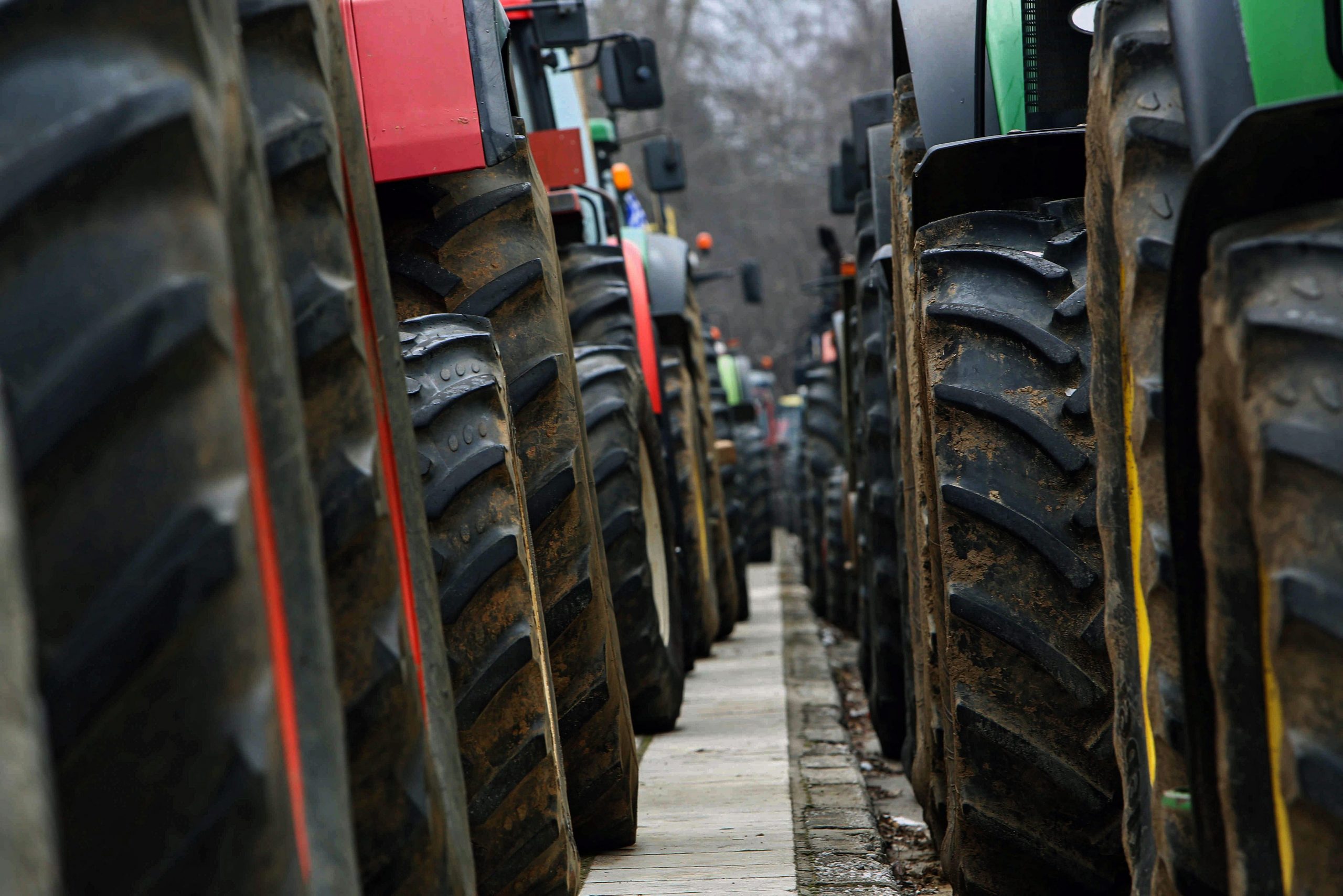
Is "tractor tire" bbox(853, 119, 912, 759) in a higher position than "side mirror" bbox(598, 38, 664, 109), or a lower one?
lower

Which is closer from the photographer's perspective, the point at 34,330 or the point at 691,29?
the point at 34,330

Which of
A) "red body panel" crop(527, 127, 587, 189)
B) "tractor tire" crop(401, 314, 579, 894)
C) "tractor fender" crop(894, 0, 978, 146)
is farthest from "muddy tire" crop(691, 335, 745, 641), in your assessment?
"tractor tire" crop(401, 314, 579, 894)

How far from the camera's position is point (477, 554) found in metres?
2.54

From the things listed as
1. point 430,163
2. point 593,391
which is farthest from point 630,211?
point 430,163

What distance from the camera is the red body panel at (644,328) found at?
5441mm

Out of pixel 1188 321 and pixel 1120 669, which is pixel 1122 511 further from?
pixel 1188 321

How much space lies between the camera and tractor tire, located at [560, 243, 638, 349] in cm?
484

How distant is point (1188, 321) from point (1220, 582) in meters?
0.25

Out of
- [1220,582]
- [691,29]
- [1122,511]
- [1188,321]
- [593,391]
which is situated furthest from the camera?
[691,29]

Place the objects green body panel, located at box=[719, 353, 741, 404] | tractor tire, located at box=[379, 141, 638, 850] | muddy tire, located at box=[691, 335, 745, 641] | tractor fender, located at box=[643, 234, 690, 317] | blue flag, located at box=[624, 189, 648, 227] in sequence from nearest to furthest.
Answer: tractor tire, located at box=[379, 141, 638, 850], tractor fender, located at box=[643, 234, 690, 317], muddy tire, located at box=[691, 335, 745, 641], blue flag, located at box=[624, 189, 648, 227], green body panel, located at box=[719, 353, 741, 404]

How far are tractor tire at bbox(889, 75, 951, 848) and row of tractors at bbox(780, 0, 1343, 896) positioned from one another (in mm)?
15

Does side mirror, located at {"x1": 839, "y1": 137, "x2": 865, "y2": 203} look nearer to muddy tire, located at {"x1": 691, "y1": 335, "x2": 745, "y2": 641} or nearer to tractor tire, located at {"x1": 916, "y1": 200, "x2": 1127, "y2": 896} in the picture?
muddy tire, located at {"x1": 691, "y1": 335, "x2": 745, "y2": 641}

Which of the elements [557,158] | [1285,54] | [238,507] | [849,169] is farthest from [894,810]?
[849,169]

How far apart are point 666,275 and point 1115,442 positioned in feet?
18.0
